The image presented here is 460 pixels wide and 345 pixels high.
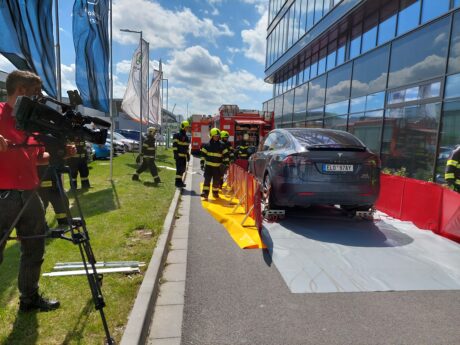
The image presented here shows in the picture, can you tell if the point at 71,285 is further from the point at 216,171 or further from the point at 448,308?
the point at 216,171

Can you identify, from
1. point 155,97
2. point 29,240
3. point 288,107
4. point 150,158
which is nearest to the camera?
point 29,240

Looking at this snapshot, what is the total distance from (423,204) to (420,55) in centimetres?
623

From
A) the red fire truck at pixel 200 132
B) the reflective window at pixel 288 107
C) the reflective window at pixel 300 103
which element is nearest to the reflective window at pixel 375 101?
the reflective window at pixel 300 103

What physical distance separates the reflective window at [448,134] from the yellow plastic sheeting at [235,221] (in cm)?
551

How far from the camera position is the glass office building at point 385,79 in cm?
938

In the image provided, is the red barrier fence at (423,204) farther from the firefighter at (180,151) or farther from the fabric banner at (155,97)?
the fabric banner at (155,97)

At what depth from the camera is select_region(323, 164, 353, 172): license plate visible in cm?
577

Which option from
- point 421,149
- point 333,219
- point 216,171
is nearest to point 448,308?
point 333,219

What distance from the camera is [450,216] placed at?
5.62 meters

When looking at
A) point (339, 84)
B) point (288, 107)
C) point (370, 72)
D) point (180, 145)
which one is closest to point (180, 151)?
point (180, 145)

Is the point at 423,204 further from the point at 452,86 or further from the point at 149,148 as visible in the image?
the point at 149,148

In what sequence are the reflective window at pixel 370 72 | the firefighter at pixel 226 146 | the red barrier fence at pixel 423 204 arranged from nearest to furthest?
the red barrier fence at pixel 423 204 → the firefighter at pixel 226 146 → the reflective window at pixel 370 72

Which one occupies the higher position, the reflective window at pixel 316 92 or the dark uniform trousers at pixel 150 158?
the reflective window at pixel 316 92

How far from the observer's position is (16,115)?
2318 mm
